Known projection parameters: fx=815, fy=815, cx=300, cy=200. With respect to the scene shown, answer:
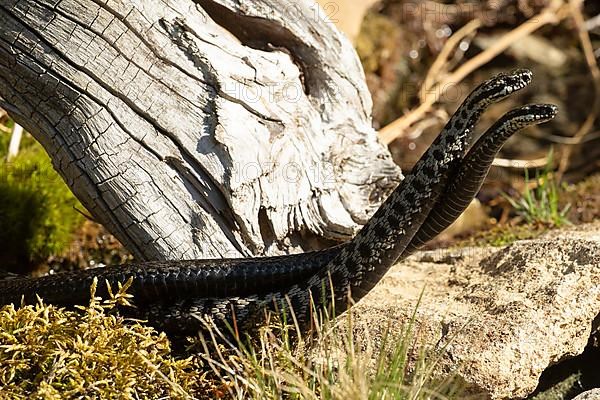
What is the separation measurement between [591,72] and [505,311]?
8.54 meters

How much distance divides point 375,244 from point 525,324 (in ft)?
3.20

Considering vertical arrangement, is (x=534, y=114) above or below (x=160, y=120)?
below

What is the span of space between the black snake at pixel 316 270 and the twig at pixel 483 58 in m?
6.10

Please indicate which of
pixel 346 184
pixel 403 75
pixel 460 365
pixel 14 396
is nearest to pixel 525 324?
pixel 460 365

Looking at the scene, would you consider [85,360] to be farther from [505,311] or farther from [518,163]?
[518,163]

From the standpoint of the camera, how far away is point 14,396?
12.8 ft

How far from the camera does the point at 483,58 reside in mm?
12148

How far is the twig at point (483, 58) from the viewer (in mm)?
11141

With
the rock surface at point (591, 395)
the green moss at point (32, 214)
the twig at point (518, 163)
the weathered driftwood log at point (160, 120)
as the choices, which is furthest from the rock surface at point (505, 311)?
the twig at point (518, 163)

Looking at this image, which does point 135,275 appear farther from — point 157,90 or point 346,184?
point 346,184

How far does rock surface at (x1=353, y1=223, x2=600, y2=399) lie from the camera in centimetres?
452

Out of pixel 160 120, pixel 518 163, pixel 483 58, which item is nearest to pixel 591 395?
Result: pixel 160 120

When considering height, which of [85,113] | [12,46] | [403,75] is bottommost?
[85,113]

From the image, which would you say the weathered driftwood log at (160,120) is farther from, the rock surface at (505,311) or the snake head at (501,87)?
the snake head at (501,87)
